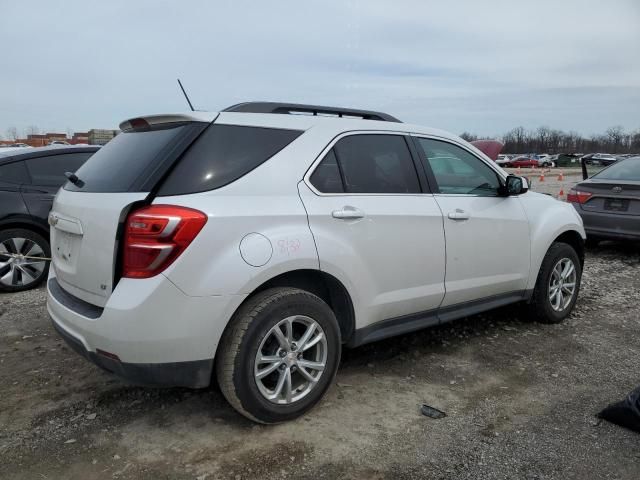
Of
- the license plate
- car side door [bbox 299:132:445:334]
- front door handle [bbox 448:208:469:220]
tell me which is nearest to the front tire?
car side door [bbox 299:132:445:334]

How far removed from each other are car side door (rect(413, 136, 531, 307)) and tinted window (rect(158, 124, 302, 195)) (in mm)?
1265

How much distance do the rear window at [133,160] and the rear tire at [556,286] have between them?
10.6 feet

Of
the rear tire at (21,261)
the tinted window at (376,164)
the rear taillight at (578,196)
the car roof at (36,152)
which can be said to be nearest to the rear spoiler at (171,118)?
the tinted window at (376,164)

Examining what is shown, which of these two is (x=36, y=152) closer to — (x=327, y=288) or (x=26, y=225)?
(x=26, y=225)

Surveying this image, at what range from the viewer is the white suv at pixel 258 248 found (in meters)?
2.53

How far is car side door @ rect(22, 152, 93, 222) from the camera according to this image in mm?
5688

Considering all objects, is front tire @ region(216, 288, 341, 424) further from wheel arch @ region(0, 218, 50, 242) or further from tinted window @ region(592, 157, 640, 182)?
tinted window @ region(592, 157, 640, 182)

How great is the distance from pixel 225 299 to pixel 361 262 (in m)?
0.92

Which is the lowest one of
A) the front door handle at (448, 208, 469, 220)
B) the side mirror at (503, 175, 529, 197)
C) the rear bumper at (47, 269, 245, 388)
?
the rear bumper at (47, 269, 245, 388)

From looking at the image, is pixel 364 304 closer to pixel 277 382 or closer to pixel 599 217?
pixel 277 382

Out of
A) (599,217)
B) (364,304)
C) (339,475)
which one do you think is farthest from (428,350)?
(599,217)

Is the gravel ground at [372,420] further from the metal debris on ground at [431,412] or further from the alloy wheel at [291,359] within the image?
the alloy wheel at [291,359]

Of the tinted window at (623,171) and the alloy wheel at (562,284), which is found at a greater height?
the tinted window at (623,171)

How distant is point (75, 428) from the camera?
2.92m
